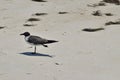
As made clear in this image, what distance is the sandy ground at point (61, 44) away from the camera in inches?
508

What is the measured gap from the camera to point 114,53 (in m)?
14.7

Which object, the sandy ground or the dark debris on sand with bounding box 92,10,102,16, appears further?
the dark debris on sand with bounding box 92,10,102,16

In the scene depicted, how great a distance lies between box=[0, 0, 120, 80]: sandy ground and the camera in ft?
42.3

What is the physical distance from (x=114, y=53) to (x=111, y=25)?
134 inches

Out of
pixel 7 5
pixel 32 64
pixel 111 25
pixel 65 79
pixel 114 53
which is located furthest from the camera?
pixel 7 5

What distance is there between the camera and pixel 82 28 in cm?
1758

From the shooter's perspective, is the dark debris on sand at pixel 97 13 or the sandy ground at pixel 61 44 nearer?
the sandy ground at pixel 61 44

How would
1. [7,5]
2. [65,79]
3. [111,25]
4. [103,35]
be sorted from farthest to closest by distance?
[7,5]
[111,25]
[103,35]
[65,79]

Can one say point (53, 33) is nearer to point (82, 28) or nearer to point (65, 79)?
point (82, 28)

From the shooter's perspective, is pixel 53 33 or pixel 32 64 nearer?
pixel 32 64

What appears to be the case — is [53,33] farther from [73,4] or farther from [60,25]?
[73,4]

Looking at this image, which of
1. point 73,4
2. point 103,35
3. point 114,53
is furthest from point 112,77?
point 73,4

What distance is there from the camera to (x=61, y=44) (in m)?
15.8

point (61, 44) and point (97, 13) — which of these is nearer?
point (61, 44)
